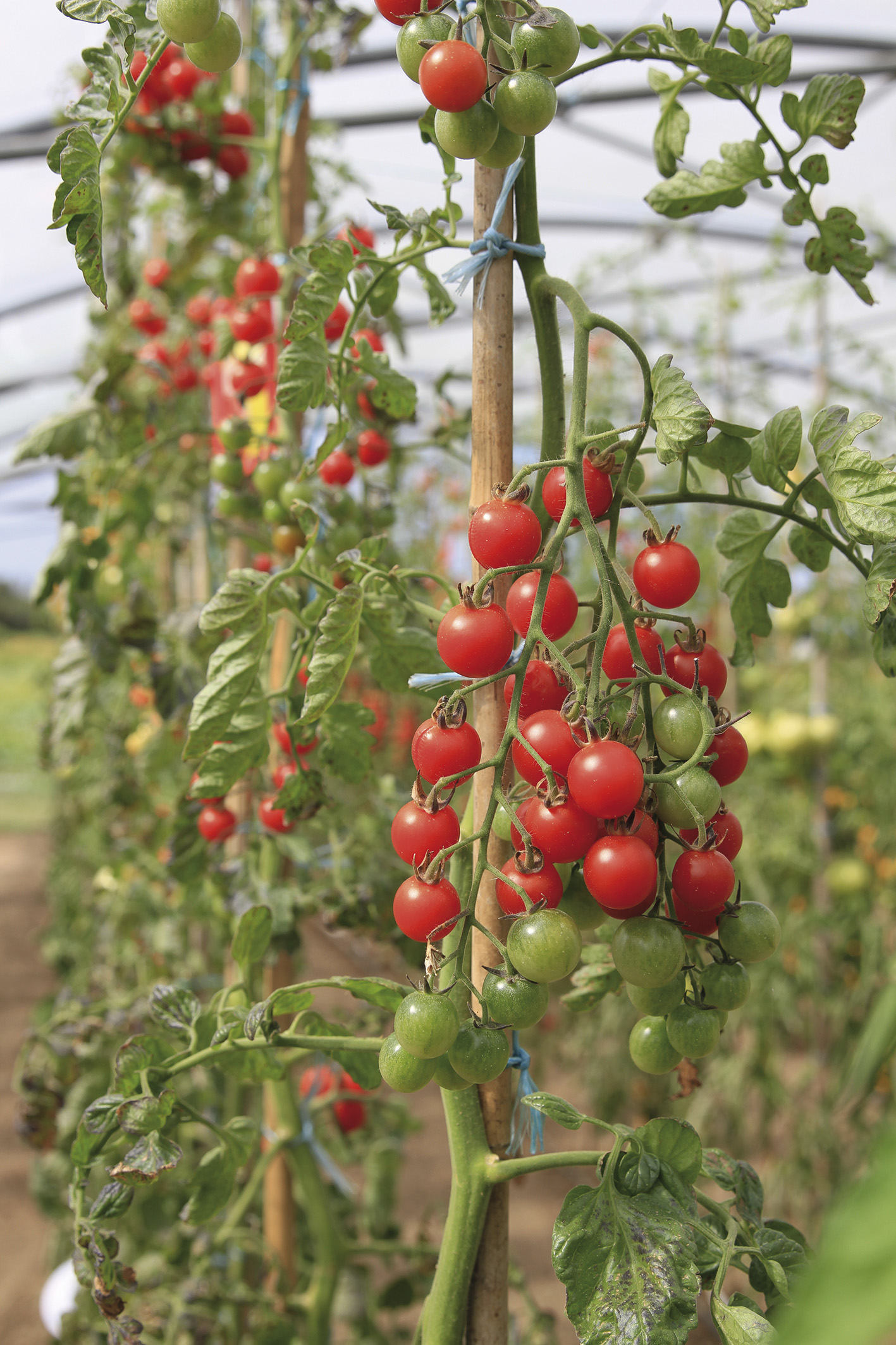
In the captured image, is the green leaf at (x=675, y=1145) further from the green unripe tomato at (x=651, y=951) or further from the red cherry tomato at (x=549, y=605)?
the red cherry tomato at (x=549, y=605)

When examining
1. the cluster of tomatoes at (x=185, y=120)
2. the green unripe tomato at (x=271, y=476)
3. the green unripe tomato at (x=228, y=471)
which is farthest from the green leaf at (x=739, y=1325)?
the cluster of tomatoes at (x=185, y=120)

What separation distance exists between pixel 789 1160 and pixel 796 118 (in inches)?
75.3

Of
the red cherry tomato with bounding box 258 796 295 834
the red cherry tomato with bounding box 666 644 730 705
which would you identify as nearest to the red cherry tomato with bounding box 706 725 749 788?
the red cherry tomato with bounding box 666 644 730 705

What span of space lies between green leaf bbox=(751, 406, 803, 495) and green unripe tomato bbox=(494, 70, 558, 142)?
20cm

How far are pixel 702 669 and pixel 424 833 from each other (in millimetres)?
169

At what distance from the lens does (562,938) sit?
431 millimetres

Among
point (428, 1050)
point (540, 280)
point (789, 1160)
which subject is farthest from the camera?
point (789, 1160)

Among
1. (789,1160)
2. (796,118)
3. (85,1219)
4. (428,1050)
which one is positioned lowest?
(789,1160)

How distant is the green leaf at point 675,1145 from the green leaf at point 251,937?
0.90 feet

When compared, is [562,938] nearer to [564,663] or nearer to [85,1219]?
[564,663]

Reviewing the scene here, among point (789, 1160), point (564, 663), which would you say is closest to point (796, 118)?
point (564, 663)

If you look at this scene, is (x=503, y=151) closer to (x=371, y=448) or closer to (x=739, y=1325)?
(x=371, y=448)

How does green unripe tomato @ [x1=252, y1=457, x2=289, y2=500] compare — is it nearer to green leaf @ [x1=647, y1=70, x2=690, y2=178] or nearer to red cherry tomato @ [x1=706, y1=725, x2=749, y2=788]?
green leaf @ [x1=647, y1=70, x2=690, y2=178]

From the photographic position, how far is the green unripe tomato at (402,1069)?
0.45 m
